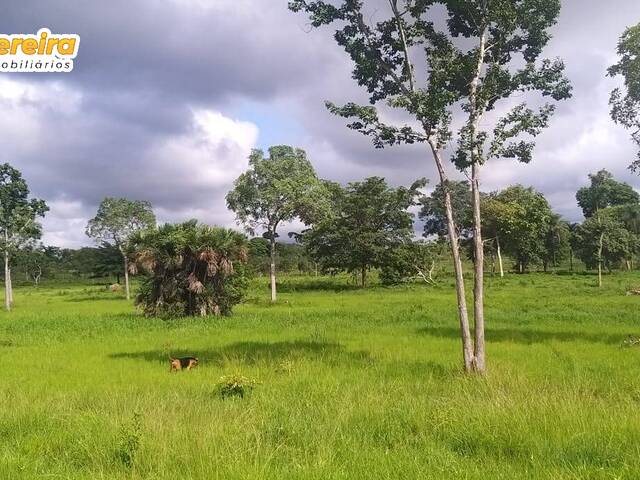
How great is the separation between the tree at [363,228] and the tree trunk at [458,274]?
133 feet

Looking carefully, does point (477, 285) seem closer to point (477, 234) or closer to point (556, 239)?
point (477, 234)

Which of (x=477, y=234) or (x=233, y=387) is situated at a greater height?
(x=477, y=234)

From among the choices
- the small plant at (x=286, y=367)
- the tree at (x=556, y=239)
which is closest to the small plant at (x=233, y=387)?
the small plant at (x=286, y=367)

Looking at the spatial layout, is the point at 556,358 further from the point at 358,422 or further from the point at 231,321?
the point at 231,321

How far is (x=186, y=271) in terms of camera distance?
29234 mm

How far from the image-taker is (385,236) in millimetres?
56250

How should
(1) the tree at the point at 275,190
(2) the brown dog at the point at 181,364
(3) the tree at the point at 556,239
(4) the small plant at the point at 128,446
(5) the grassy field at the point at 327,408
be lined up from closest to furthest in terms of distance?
(5) the grassy field at the point at 327,408 → (4) the small plant at the point at 128,446 → (2) the brown dog at the point at 181,364 → (1) the tree at the point at 275,190 → (3) the tree at the point at 556,239

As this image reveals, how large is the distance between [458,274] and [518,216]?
50.6 metres

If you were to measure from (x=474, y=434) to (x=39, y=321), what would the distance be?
25995 millimetres

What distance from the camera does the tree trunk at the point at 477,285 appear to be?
1252 centimetres

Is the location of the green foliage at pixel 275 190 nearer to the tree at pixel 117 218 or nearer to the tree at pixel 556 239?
the tree at pixel 117 218

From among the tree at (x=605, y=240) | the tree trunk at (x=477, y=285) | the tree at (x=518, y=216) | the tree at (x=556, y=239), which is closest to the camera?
the tree trunk at (x=477, y=285)

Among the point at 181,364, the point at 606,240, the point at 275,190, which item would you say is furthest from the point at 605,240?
the point at 181,364

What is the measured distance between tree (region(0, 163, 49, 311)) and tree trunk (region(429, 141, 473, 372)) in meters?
41.0
